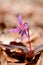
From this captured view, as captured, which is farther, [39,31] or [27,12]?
[27,12]

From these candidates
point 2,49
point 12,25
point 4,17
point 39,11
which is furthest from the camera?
point 39,11

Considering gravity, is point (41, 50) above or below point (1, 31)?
above

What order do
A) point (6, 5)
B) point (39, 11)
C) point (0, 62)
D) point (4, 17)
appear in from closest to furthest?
point (0, 62) → point (4, 17) → point (39, 11) → point (6, 5)

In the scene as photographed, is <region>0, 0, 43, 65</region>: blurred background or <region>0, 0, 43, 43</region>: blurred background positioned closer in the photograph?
<region>0, 0, 43, 65</region>: blurred background

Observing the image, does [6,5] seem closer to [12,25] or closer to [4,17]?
[4,17]

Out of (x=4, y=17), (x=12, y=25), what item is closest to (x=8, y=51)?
(x=12, y=25)

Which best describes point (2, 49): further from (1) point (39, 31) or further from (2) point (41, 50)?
(1) point (39, 31)

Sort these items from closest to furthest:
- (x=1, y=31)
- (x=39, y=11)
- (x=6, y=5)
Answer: (x=1, y=31) < (x=39, y=11) < (x=6, y=5)

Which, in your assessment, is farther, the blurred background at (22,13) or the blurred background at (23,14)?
the blurred background at (22,13)

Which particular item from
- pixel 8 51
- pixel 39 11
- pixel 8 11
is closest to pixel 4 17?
pixel 8 11
